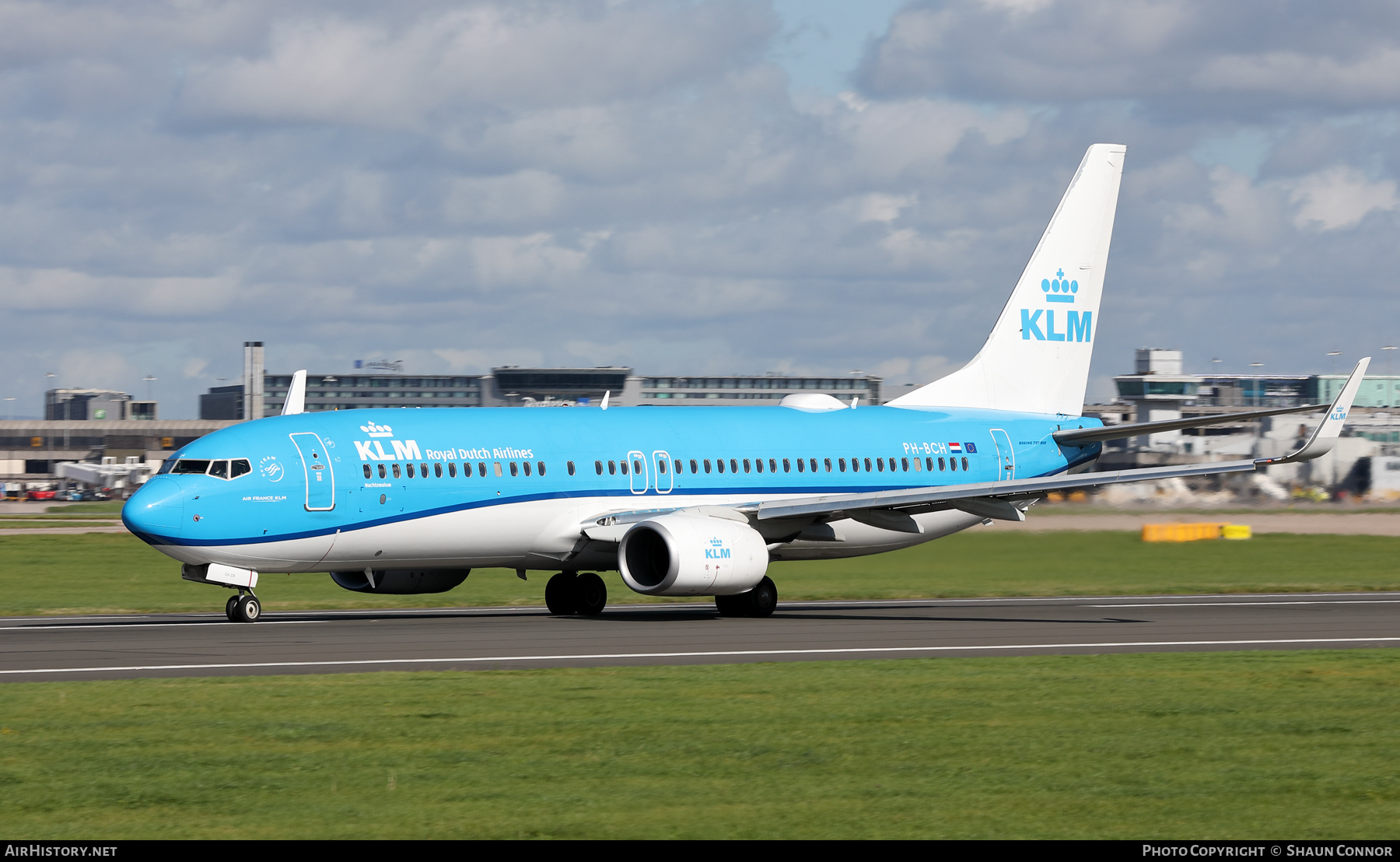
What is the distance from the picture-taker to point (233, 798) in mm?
13172

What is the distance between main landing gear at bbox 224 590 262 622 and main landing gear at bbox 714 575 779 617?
8901 mm

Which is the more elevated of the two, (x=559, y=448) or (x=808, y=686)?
(x=559, y=448)

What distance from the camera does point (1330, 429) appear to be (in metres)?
32.4

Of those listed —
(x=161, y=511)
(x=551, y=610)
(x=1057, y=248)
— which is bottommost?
(x=551, y=610)

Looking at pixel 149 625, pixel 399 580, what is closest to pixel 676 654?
pixel 399 580

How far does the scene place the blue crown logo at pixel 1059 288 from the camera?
43.3 meters

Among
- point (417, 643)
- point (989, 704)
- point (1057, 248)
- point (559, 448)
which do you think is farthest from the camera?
point (1057, 248)

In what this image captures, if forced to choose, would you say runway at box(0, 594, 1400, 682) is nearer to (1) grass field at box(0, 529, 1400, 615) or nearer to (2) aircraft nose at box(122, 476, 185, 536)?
(2) aircraft nose at box(122, 476, 185, 536)

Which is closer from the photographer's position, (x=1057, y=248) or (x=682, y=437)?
(x=682, y=437)

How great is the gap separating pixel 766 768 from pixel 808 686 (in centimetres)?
591

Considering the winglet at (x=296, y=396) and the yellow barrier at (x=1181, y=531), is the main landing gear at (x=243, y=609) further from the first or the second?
the yellow barrier at (x=1181, y=531)

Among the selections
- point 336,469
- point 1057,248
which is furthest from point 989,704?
point 1057,248

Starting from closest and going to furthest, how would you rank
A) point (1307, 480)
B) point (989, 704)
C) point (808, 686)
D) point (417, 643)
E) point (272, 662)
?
point (989, 704), point (808, 686), point (272, 662), point (417, 643), point (1307, 480)

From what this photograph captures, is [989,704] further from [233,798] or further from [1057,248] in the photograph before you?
[1057,248]
